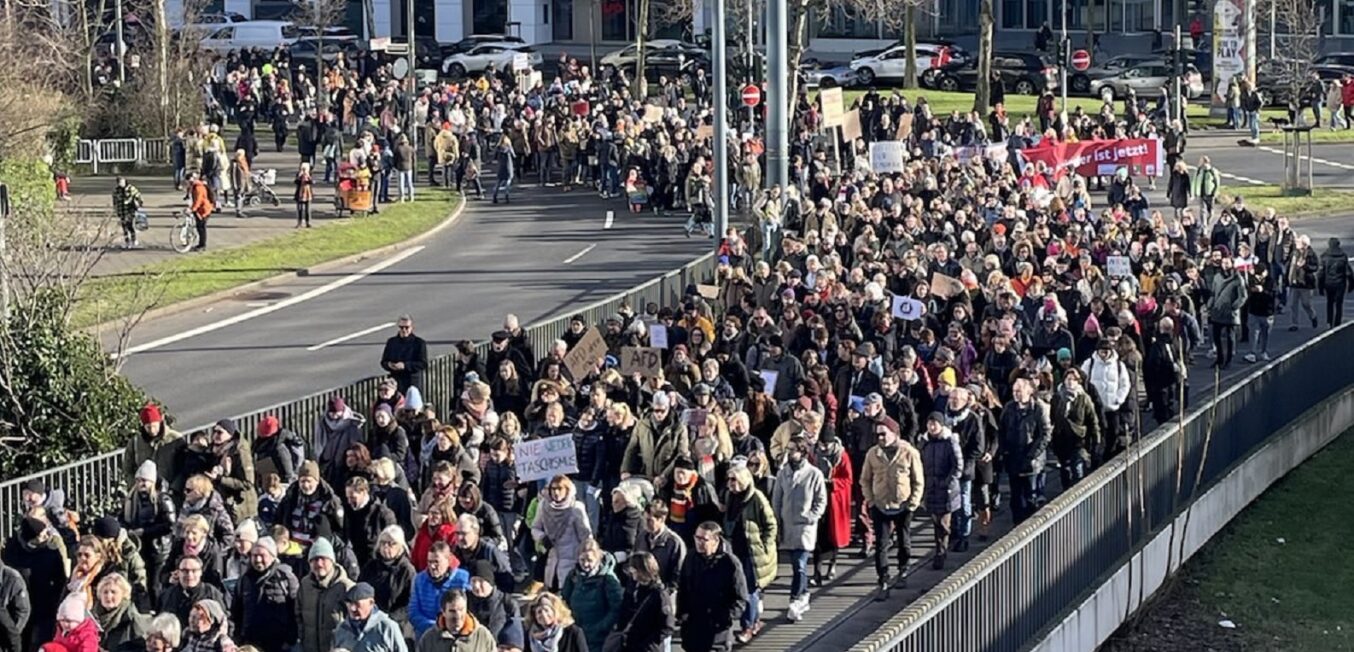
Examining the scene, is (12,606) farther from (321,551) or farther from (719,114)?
(719,114)

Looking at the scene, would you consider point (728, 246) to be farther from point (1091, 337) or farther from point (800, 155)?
point (800, 155)

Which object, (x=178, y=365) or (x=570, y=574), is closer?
(x=570, y=574)

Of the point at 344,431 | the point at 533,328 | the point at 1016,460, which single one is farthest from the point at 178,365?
the point at 1016,460

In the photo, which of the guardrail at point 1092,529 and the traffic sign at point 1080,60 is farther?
the traffic sign at point 1080,60

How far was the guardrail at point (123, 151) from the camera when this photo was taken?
163 ft

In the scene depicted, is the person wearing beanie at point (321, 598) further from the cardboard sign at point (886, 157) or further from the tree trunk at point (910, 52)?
the tree trunk at point (910, 52)

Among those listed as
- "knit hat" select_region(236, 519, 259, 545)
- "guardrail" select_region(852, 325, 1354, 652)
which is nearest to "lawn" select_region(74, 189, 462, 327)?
"guardrail" select_region(852, 325, 1354, 652)

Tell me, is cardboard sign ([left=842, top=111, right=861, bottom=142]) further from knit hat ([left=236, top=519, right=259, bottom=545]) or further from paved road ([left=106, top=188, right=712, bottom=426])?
knit hat ([left=236, top=519, right=259, bottom=545])

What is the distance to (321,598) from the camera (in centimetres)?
1411

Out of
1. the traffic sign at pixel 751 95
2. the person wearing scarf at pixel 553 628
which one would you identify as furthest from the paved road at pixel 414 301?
the person wearing scarf at pixel 553 628

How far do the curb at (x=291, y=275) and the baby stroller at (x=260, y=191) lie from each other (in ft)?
11.0

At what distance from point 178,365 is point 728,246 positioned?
709cm

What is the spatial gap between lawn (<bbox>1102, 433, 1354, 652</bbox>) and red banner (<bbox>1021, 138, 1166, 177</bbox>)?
57.3ft

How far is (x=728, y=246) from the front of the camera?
100 feet
